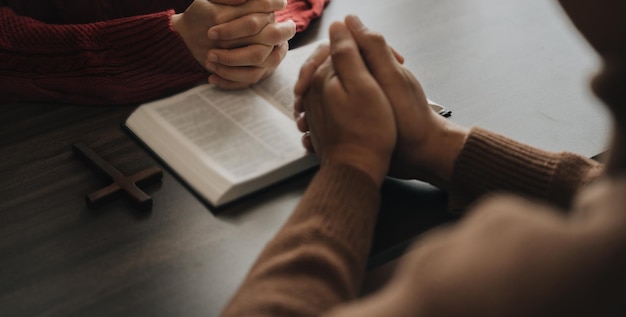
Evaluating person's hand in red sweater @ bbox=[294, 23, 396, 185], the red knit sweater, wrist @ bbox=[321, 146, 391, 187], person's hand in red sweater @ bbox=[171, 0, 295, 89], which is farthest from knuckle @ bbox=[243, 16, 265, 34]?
wrist @ bbox=[321, 146, 391, 187]

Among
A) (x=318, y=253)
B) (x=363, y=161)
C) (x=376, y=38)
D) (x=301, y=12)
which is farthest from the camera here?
(x=301, y=12)

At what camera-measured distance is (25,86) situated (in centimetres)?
118

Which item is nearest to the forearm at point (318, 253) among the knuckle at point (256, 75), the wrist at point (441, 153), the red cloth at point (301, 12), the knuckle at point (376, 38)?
the wrist at point (441, 153)

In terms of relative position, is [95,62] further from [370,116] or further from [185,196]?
[370,116]

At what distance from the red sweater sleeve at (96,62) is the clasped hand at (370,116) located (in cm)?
29

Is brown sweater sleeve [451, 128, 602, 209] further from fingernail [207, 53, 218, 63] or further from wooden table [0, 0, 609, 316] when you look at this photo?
fingernail [207, 53, 218, 63]

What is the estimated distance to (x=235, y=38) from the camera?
1200mm

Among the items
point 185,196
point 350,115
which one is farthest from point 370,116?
point 185,196

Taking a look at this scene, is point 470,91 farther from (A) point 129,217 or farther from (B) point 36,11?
(B) point 36,11

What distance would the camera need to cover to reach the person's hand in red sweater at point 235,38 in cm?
117

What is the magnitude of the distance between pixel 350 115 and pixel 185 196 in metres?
0.25

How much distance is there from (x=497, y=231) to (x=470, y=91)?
0.74m

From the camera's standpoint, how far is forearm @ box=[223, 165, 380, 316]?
72 cm

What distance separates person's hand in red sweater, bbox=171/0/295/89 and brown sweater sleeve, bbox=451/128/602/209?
15.5 inches
